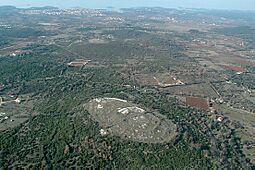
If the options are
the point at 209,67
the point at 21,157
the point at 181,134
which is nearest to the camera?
the point at 21,157

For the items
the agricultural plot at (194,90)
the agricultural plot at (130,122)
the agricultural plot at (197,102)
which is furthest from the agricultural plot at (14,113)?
the agricultural plot at (197,102)

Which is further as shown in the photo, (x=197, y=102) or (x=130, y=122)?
(x=197, y=102)

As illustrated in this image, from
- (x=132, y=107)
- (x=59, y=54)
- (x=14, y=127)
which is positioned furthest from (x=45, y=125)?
(x=59, y=54)

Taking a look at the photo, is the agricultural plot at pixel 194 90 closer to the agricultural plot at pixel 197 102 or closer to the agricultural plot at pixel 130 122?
the agricultural plot at pixel 197 102

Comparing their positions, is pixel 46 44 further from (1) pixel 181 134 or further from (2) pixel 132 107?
(1) pixel 181 134

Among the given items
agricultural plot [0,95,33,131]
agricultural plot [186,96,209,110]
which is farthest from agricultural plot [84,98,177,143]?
agricultural plot [186,96,209,110]

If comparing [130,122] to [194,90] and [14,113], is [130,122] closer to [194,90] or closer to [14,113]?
[14,113]

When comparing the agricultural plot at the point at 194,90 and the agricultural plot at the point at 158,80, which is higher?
the agricultural plot at the point at 194,90

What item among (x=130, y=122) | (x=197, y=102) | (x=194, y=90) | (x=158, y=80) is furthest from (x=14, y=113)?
(x=194, y=90)
